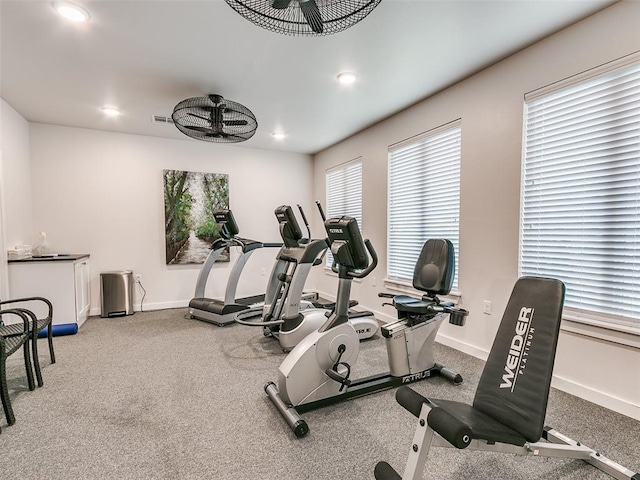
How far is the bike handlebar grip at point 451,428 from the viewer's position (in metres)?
1.13

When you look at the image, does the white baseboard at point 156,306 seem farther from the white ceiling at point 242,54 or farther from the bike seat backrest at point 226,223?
the white ceiling at point 242,54

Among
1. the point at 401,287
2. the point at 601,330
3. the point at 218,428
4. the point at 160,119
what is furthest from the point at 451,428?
the point at 160,119

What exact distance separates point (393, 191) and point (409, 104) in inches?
42.0

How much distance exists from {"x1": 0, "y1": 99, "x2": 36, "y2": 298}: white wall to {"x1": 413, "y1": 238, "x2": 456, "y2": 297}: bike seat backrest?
4353 mm

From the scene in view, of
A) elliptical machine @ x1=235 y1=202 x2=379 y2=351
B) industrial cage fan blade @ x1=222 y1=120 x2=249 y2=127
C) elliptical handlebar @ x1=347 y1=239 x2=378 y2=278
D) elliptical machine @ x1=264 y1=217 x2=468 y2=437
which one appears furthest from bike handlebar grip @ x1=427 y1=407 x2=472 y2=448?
industrial cage fan blade @ x1=222 y1=120 x2=249 y2=127

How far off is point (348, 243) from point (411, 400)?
1050 millimetres

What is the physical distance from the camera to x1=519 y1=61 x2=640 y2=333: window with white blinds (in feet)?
6.77

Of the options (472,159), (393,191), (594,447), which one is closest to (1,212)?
(393,191)

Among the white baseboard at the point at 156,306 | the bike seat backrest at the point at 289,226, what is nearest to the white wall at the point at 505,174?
the bike seat backrest at the point at 289,226

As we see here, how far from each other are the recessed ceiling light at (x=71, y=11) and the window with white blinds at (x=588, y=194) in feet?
11.1

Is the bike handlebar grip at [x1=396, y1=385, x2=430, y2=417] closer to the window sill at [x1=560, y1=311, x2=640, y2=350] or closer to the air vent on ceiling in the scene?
the window sill at [x1=560, y1=311, x2=640, y2=350]

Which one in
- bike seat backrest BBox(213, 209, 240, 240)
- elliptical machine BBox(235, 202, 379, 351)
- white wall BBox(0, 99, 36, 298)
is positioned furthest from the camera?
bike seat backrest BBox(213, 209, 240, 240)

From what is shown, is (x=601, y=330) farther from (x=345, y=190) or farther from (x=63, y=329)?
(x=63, y=329)

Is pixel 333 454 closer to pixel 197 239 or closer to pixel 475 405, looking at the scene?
pixel 475 405
